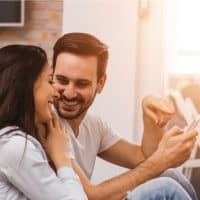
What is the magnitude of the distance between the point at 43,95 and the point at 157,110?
0.43m

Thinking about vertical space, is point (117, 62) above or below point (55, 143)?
above

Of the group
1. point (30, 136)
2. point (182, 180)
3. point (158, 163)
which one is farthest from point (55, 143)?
point (182, 180)

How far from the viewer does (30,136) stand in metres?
1.38

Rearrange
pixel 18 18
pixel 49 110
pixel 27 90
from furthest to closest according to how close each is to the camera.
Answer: pixel 18 18, pixel 49 110, pixel 27 90

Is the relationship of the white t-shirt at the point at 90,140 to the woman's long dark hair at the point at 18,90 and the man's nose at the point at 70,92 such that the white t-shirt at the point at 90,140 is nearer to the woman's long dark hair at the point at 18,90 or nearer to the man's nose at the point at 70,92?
the man's nose at the point at 70,92

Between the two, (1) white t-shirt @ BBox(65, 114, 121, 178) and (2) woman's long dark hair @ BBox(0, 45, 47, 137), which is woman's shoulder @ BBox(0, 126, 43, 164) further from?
(1) white t-shirt @ BBox(65, 114, 121, 178)

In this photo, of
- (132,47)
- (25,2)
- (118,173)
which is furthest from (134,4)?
(118,173)

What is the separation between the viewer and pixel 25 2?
1794 mm

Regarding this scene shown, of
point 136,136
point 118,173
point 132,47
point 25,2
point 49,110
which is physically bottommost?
point 118,173

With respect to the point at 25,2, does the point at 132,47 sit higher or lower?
lower

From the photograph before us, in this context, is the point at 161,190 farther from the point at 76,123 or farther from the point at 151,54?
the point at 151,54

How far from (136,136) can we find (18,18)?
68cm

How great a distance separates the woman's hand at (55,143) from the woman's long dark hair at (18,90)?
8cm

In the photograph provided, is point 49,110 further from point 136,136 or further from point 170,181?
point 170,181
